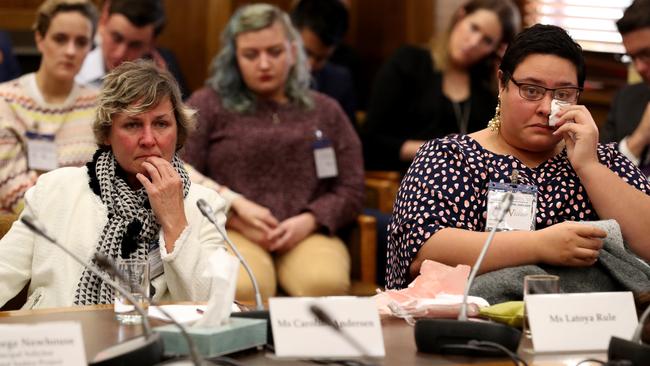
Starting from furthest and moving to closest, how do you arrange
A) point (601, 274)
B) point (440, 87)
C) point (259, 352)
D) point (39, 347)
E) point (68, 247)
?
point (440, 87) → point (68, 247) → point (601, 274) → point (259, 352) → point (39, 347)

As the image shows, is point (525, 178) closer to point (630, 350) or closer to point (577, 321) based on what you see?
point (577, 321)

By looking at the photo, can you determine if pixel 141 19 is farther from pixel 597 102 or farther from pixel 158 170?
pixel 597 102

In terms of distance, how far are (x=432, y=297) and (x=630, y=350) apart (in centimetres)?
57

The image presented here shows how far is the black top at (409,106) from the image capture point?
4.99 metres

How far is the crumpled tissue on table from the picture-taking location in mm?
2305

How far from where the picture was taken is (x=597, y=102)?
5477 millimetres

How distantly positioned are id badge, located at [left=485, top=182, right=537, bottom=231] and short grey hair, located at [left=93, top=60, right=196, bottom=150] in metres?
0.85

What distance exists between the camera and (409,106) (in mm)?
5082

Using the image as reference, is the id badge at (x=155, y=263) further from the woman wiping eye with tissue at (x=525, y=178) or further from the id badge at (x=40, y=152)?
the id badge at (x=40, y=152)

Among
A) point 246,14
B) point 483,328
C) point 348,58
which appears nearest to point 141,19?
point 246,14

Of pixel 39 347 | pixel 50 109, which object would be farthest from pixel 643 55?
pixel 39 347

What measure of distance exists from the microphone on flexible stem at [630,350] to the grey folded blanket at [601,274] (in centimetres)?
59

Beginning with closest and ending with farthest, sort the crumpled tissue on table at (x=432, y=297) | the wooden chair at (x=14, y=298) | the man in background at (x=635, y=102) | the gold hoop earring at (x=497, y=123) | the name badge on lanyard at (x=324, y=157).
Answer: the crumpled tissue on table at (x=432, y=297)
the wooden chair at (x=14, y=298)
the gold hoop earring at (x=497, y=123)
the man in background at (x=635, y=102)
the name badge on lanyard at (x=324, y=157)

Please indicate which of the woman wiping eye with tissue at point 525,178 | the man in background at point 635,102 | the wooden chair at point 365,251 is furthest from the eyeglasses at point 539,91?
the wooden chair at point 365,251
